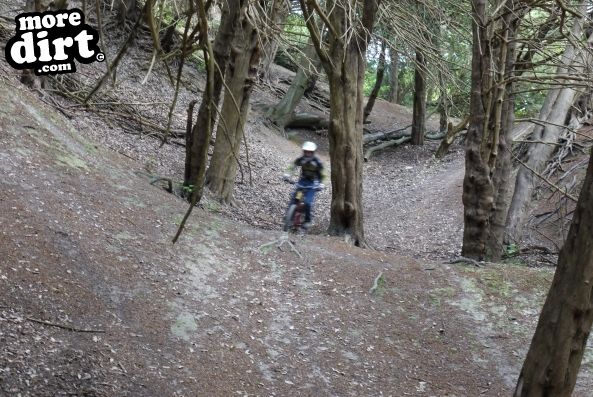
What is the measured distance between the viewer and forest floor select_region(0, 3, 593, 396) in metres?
4.92

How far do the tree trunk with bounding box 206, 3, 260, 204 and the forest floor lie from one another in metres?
1.82

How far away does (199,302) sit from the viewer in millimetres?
6129

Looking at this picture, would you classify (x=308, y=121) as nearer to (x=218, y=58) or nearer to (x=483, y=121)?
(x=218, y=58)

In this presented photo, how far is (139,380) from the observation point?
4754 millimetres

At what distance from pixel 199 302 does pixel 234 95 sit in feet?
15.4

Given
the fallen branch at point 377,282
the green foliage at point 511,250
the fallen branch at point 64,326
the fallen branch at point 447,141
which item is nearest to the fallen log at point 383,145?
the fallen branch at point 447,141

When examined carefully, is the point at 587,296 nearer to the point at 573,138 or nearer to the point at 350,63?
the point at 350,63

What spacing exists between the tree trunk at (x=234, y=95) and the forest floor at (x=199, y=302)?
182cm

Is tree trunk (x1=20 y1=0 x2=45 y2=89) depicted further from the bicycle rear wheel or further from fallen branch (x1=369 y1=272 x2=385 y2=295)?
fallen branch (x1=369 y1=272 x2=385 y2=295)

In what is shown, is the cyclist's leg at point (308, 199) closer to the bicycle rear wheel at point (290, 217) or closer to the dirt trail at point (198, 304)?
the bicycle rear wheel at point (290, 217)

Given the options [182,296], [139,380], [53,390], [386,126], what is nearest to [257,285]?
[182,296]

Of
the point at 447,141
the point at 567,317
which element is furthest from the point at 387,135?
the point at 567,317

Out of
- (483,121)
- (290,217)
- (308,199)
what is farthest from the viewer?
(290,217)

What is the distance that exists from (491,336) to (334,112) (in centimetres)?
356
